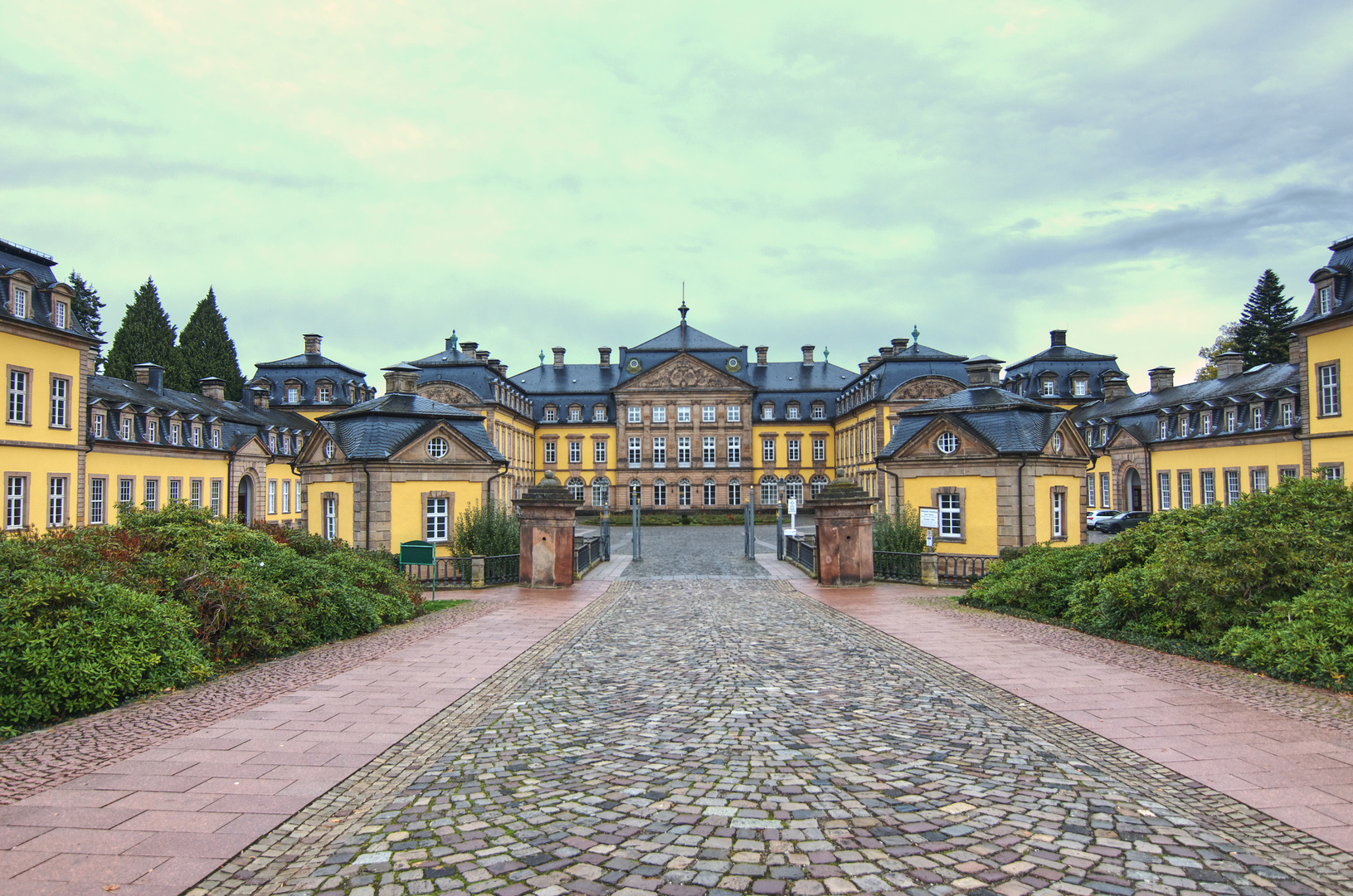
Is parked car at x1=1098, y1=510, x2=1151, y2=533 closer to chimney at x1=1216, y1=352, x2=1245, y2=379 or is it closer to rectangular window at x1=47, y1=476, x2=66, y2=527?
chimney at x1=1216, y1=352, x2=1245, y2=379

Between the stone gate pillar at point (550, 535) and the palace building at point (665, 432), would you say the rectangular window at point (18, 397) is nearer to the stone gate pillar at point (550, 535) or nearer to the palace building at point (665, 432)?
the palace building at point (665, 432)

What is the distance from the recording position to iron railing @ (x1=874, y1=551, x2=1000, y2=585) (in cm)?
1870

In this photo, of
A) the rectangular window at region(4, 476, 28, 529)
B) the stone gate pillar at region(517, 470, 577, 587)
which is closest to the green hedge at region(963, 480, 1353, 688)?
the stone gate pillar at region(517, 470, 577, 587)

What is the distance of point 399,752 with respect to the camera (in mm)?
6055

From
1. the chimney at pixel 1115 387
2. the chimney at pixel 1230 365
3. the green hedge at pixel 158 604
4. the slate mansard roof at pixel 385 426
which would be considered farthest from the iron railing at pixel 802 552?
the chimney at pixel 1115 387

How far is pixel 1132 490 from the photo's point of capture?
42844mm

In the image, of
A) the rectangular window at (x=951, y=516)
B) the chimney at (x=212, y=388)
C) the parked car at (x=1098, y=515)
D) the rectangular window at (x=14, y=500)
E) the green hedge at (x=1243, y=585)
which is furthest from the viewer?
the chimney at (x=212, y=388)

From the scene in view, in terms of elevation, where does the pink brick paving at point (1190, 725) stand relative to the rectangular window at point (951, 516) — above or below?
below

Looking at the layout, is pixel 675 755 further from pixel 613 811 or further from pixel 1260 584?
pixel 1260 584

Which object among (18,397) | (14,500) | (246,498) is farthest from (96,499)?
(246,498)

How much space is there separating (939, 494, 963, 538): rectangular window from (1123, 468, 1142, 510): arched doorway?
26.0 m

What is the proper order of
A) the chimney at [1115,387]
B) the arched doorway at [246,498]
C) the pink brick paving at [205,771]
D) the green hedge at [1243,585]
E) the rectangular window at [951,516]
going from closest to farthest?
1. the pink brick paving at [205,771]
2. the green hedge at [1243,585]
3. the rectangular window at [951,516]
4. the arched doorway at [246,498]
5. the chimney at [1115,387]

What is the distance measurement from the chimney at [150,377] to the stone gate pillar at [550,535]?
2949cm

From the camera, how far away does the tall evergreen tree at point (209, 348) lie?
180ft
